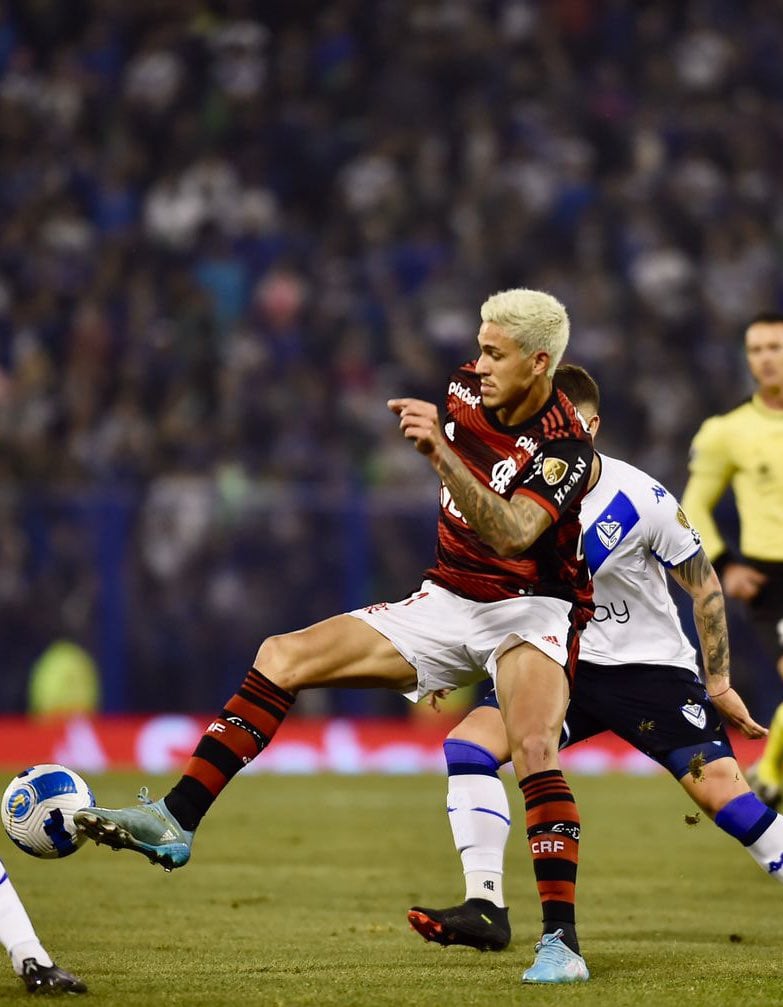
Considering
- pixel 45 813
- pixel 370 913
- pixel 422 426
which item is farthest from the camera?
pixel 370 913

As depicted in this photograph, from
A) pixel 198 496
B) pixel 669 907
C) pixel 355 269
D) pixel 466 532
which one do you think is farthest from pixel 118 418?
pixel 466 532

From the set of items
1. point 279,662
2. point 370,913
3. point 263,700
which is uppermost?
A: point 279,662

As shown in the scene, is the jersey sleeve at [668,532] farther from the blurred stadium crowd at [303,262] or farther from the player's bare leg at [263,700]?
the blurred stadium crowd at [303,262]

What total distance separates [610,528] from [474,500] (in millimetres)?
1196

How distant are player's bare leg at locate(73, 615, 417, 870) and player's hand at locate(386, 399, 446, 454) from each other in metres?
0.85

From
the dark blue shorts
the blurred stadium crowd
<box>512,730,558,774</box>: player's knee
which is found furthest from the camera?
the blurred stadium crowd

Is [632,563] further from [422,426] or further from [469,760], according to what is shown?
[422,426]

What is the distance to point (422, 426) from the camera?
5.11 m

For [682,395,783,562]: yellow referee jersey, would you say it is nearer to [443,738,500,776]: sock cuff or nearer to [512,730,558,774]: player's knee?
[443,738,500,776]: sock cuff

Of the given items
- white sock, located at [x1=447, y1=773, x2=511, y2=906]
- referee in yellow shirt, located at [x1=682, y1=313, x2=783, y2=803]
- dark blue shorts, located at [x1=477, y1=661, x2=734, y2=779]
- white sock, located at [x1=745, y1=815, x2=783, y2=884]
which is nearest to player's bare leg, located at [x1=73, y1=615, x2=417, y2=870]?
white sock, located at [x1=447, y1=773, x2=511, y2=906]

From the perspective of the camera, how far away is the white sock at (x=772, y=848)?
6.18 meters

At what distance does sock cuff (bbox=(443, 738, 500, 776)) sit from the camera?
246 inches

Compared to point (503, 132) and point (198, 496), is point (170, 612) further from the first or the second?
point (503, 132)

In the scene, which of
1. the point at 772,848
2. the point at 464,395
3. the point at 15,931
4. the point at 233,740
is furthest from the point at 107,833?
the point at 772,848
